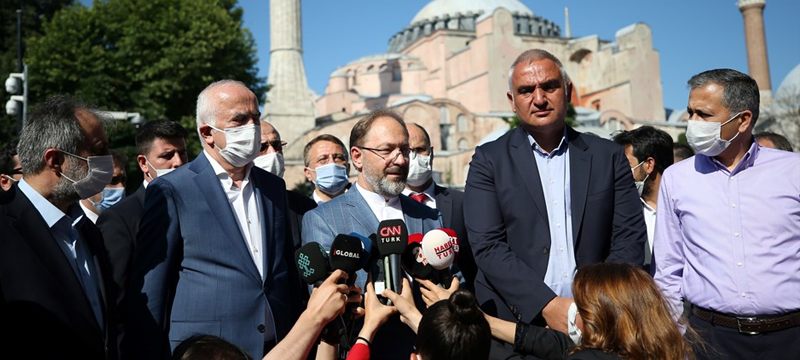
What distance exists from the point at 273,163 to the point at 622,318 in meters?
3.58

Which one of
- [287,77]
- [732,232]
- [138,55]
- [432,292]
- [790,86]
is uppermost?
[287,77]

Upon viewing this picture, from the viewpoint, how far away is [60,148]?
3.48 m

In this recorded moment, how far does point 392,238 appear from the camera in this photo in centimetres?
341

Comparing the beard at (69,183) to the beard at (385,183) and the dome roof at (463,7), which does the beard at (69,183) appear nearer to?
the beard at (385,183)

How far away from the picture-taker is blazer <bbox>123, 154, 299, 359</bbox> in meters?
3.47

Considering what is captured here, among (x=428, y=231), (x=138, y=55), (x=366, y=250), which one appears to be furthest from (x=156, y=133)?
(x=138, y=55)

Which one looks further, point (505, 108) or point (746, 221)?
point (505, 108)

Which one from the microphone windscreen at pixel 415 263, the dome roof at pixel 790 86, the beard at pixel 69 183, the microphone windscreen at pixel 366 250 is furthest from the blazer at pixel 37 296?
the dome roof at pixel 790 86

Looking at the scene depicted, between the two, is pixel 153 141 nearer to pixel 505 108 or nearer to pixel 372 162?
pixel 372 162

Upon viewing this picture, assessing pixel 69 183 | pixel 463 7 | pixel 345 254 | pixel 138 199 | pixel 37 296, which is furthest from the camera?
pixel 463 7

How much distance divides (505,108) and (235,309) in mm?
55202

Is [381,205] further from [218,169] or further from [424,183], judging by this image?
[424,183]

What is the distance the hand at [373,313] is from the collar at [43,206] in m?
1.46

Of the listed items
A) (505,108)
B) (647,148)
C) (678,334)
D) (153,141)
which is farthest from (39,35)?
(505,108)
